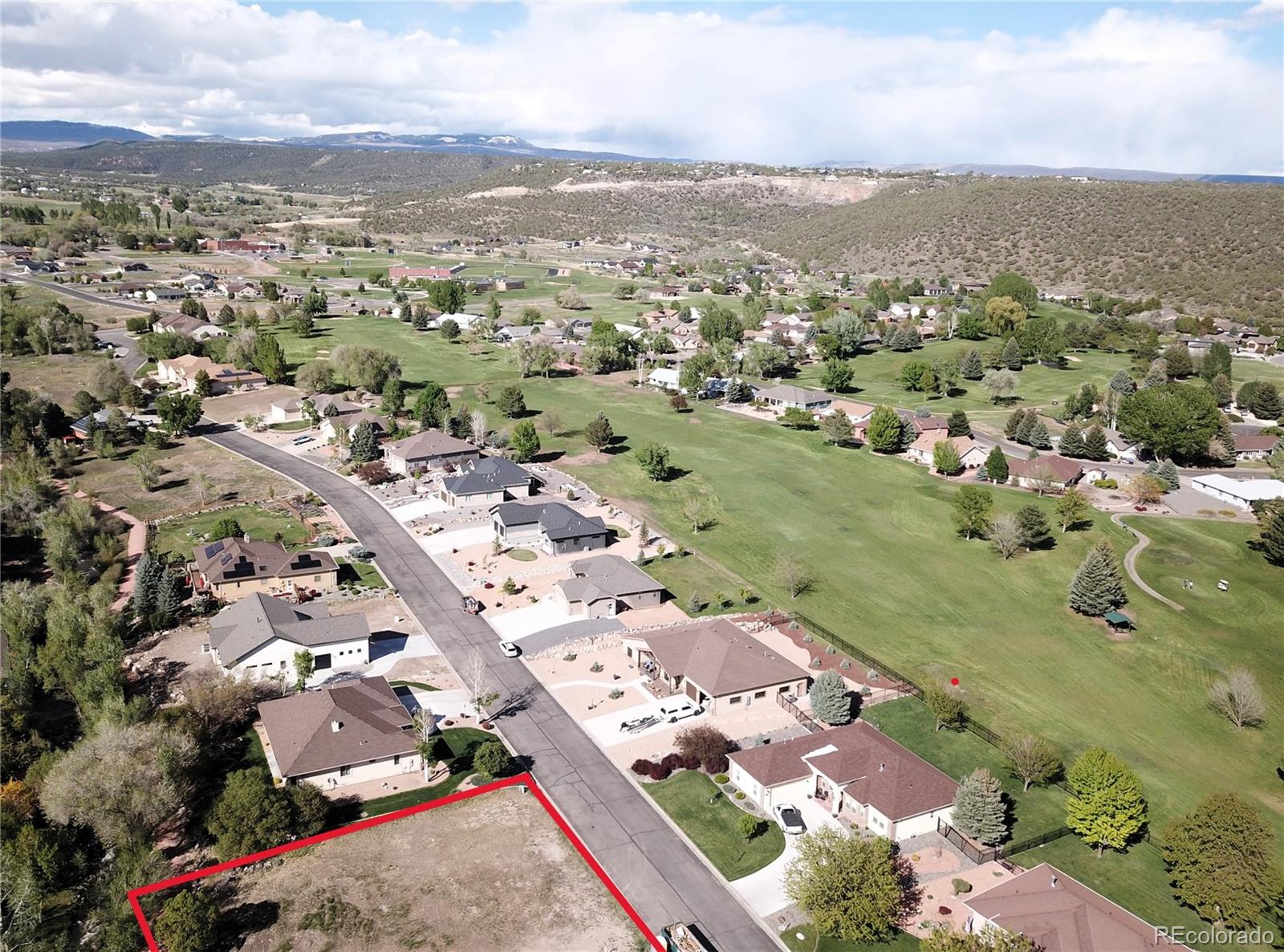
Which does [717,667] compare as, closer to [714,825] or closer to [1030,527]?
[714,825]

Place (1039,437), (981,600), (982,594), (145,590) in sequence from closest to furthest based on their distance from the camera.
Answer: (145,590), (981,600), (982,594), (1039,437)

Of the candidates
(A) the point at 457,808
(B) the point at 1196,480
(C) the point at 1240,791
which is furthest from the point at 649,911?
(B) the point at 1196,480

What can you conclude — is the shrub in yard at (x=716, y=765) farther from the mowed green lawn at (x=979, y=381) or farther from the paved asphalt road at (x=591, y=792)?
the mowed green lawn at (x=979, y=381)

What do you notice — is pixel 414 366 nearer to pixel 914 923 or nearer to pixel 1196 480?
pixel 1196 480

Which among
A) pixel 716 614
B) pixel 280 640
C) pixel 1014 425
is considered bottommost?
pixel 716 614

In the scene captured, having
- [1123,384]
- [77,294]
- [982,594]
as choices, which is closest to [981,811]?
[982,594]

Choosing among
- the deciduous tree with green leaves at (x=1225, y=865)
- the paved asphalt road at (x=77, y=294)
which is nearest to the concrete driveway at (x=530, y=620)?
the deciduous tree with green leaves at (x=1225, y=865)
